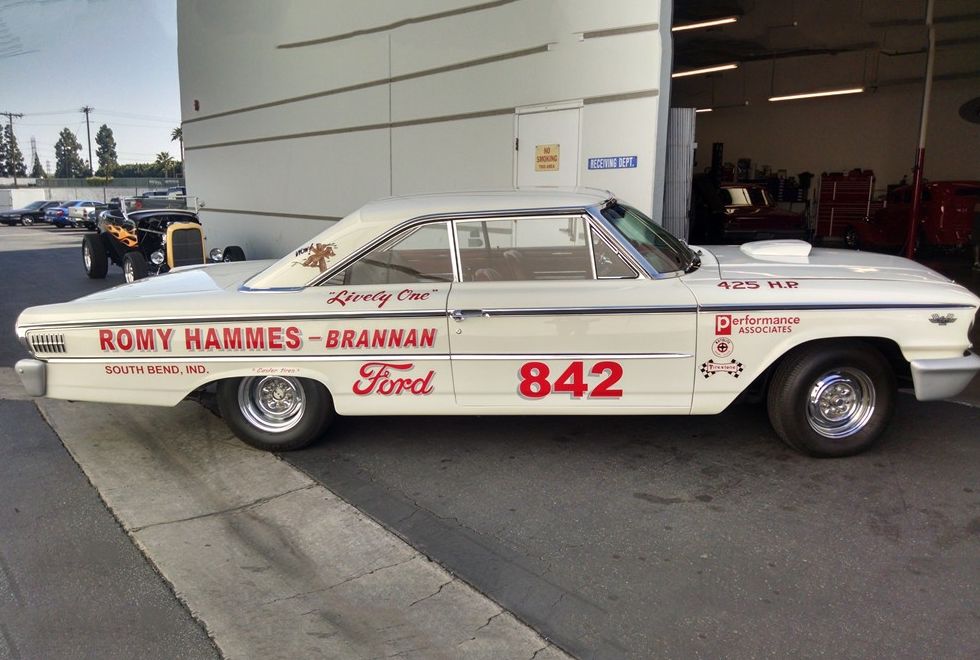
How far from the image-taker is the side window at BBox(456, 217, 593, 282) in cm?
423

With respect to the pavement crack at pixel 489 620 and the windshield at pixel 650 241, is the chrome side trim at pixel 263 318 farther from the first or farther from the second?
the pavement crack at pixel 489 620

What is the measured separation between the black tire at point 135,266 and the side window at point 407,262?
8.21 metres

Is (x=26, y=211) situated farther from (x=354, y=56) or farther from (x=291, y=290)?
(x=291, y=290)

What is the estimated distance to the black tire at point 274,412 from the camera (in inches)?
177

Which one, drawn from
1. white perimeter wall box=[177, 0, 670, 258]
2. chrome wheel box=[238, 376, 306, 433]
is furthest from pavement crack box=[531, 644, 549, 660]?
white perimeter wall box=[177, 0, 670, 258]

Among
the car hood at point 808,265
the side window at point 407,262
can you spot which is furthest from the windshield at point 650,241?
the side window at point 407,262

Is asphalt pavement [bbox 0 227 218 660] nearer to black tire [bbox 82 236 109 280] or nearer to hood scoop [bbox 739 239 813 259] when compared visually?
hood scoop [bbox 739 239 813 259]

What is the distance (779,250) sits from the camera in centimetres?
475

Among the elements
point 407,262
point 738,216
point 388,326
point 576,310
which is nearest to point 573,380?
point 576,310

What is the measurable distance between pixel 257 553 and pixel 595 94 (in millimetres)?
6125

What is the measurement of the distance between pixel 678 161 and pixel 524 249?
4.04 metres

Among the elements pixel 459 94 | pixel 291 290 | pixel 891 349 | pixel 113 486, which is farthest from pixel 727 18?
pixel 113 486

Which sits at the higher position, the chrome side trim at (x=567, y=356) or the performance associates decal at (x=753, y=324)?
the performance associates decal at (x=753, y=324)

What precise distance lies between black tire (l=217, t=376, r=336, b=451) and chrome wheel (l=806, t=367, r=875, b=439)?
2.97 m
